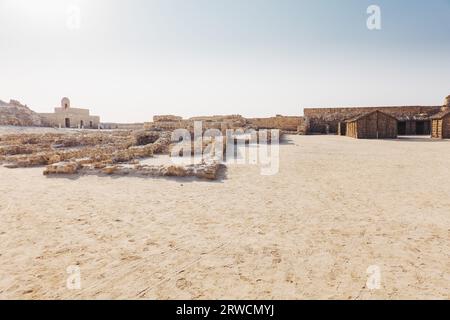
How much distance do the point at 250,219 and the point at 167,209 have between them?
1709mm

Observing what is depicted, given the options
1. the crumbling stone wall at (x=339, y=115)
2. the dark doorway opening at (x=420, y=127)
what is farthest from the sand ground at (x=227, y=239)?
the dark doorway opening at (x=420, y=127)

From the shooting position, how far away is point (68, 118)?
3778 centimetres

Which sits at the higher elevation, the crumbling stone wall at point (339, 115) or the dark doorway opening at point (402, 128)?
the crumbling stone wall at point (339, 115)

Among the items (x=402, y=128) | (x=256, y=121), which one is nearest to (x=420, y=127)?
(x=402, y=128)

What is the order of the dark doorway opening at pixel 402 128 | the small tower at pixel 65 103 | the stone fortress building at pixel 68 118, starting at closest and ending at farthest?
the dark doorway opening at pixel 402 128, the stone fortress building at pixel 68 118, the small tower at pixel 65 103

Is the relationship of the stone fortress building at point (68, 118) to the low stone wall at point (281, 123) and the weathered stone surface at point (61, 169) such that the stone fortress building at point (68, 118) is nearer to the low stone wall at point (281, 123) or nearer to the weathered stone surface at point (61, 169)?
the low stone wall at point (281, 123)

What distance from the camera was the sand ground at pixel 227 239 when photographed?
9.30 ft

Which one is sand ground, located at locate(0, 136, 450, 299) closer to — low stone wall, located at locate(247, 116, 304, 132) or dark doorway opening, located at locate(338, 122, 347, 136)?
dark doorway opening, located at locate(338, 122, 347, 136)

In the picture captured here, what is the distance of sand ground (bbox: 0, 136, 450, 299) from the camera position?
284cm

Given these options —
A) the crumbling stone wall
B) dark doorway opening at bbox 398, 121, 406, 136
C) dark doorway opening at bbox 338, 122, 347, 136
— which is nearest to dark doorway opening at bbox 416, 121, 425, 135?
dark doorway opening at bbox 398, 121, 406, 136

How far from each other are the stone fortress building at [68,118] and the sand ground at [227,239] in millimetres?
34652

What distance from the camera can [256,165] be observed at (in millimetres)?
10344

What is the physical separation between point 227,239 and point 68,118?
41.1 m
